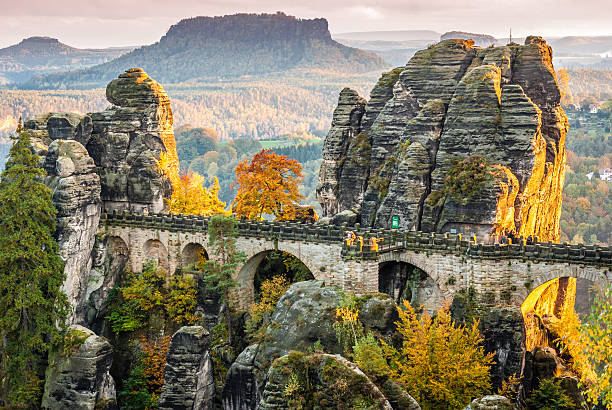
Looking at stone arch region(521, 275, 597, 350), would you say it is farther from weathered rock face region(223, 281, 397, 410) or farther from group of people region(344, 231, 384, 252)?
group of people region(344, 231, 384, 252)

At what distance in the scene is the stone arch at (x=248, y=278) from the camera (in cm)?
6519

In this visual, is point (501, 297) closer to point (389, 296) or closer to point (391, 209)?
point (389, 296)

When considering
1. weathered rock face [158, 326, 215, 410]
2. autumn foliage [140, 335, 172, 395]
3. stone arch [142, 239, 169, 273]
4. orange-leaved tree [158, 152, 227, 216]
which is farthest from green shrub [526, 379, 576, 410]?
orange-leaved tree [158, 152, 227, 216]

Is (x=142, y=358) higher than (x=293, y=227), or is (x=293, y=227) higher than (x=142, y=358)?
(x=293, y=227)

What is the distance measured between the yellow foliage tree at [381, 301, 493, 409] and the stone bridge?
15.0ft

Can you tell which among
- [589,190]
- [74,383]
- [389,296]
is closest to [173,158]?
[74,383]

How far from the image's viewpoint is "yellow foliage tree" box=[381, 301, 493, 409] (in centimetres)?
4884

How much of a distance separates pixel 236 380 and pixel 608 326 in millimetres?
28171

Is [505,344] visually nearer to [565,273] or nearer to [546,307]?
[565,273]

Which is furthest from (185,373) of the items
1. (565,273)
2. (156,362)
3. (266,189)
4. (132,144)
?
(565,273)

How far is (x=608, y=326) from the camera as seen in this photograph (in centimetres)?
3528

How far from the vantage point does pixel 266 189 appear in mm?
72312

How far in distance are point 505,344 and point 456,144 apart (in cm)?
1616

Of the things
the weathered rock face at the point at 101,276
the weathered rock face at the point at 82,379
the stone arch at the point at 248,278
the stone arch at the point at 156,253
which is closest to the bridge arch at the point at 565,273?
the stone arch at the point at 248,278
